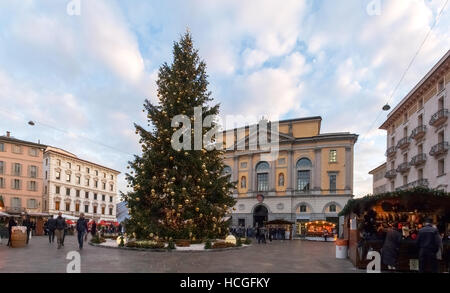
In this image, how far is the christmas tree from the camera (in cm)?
1909

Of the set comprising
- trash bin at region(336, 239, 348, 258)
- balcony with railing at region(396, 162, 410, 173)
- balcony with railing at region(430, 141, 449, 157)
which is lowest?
trash bin at region(336, 239, 348, 258)

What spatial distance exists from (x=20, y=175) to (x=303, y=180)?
140 ft

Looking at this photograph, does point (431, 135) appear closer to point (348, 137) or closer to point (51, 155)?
point (348, 137)

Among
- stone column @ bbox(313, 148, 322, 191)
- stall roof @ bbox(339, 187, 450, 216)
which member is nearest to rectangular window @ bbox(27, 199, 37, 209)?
stone column @ bbox(313, 148, 322, 191)

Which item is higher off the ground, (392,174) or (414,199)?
(392,174)

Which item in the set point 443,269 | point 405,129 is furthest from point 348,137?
point 443,269

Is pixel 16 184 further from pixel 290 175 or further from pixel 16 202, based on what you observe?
pixel 290 175

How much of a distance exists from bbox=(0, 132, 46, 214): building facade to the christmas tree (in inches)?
1577

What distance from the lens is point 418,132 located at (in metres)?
33.9

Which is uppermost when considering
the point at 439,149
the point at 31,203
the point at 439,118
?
the point at 439,118

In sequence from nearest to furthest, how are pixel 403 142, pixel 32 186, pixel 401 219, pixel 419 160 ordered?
pixel 401 219 → pixel 419 160 → pixel 403 142 → pixel 32 186

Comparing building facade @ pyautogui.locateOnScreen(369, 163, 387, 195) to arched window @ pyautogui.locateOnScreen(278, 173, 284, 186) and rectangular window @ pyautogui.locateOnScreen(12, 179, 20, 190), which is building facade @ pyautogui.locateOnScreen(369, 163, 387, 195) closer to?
arched window @ pyautogui.locateOnScreen(278, 173, 284, 186)

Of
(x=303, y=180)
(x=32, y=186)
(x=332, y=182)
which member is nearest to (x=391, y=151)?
(x=332, y=182)

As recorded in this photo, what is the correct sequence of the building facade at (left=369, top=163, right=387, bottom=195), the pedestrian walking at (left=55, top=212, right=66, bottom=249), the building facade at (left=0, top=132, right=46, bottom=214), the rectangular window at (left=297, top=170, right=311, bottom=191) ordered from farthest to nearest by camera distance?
the building facade at (left=369, top=163, right=387, bottom=195) < the building facade at (left=0, top=132, right=46, bottom=214) < the rectangular window at (left=297, top=170, right=311, bottom=191) < the pedestrian walking at (left=55, top=212, right=66, bottom=249)
